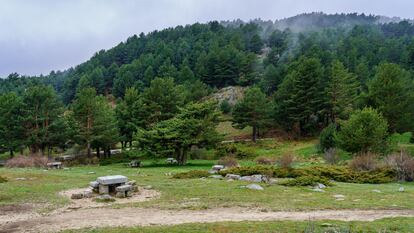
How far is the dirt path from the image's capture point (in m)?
14.5

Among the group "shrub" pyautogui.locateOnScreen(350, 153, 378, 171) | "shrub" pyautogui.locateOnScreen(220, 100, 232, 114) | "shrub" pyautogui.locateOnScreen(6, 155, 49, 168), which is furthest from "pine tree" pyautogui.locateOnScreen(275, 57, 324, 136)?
"shrub" pyautogui.locateOnScreen(6, 155, 49, 168)

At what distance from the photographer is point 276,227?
13.6 metres

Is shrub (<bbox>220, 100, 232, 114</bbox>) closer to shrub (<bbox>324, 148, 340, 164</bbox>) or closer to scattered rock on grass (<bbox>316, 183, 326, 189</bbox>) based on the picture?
shrub (<bbox>324, 148, 340, 164</bbox>)

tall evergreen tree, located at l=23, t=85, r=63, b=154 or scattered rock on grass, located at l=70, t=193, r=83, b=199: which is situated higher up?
tall evergreen tree, located at l=23, t=85, r=63, b=154

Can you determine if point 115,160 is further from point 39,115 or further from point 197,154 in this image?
point 39,115

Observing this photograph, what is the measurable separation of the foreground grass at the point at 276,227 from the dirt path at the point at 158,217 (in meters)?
0.81

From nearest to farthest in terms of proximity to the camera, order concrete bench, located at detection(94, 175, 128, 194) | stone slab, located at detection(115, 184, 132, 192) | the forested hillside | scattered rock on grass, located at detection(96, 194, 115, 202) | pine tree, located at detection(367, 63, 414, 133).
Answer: scattered rock on grass, located at detection(96, 194, 115, 202), stone slab, located at detection(115, 184, 132, 192), concrete bench, located at detection(94, 175, 128, 194), the forested hillside, pine tree, located at detection(367, 63, 414, 133)

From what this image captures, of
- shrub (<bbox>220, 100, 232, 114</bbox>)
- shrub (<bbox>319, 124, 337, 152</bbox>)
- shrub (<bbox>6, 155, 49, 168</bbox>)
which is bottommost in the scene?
shrub (<bbox>6, 155, 49, 168</bbox>)

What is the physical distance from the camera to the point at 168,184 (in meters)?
24.1

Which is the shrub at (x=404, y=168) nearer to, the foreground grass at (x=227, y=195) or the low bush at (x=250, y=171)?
the foreground grass at (x=227, y=195)

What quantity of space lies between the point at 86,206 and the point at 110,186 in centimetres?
351

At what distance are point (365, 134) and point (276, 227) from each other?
24.2m

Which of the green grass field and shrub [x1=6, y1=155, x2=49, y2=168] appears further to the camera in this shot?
shrub [x1=6, y1=155, x2=49, y2=168]

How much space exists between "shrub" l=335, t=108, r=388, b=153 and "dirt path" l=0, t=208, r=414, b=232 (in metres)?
18.9
